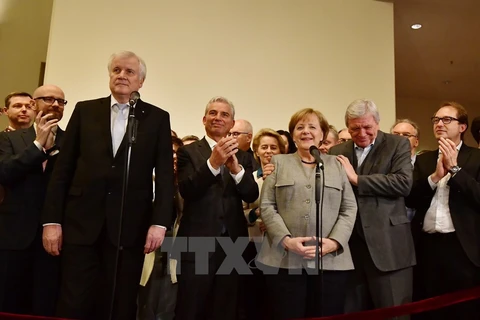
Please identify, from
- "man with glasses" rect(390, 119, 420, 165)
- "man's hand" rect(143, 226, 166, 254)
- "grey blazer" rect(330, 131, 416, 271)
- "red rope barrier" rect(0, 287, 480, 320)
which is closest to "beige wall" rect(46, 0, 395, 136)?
"man with glasses" rect(390, 119, 420, 165)

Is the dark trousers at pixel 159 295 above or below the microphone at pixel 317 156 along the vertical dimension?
below

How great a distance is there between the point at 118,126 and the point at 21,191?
739mm

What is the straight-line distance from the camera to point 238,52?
204 inches

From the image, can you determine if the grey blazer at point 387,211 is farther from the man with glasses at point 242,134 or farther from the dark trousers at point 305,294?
the man with glasses at point 242,134

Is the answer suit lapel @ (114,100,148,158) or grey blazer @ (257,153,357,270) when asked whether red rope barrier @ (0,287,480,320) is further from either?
suit lapel @ (114,100,148,158)

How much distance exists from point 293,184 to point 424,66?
6.53 meters

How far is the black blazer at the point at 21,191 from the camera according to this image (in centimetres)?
264

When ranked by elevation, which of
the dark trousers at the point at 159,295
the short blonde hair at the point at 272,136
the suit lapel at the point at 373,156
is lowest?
the dark trousers at the point at 159,295

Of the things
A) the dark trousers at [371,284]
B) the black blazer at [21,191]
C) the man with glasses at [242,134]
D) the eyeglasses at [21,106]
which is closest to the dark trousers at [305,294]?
the dark trousers at [371,284]

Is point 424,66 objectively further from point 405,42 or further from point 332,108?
Result: point 332,108

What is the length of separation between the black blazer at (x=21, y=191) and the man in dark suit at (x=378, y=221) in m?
1.72

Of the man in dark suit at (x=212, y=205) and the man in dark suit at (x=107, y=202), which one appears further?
the man in dark suit at (x=212, y=205)

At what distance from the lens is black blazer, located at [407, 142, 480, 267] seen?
2.74 meters

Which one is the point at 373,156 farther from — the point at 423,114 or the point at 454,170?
the point at 423,114
